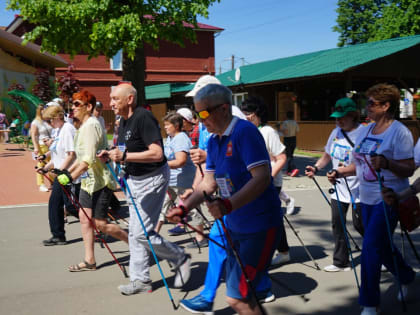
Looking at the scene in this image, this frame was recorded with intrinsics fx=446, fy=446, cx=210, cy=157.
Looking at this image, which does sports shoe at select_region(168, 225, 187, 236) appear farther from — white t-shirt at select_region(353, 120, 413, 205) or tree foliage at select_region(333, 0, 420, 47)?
tree foliage at select_region(333, 0, 420, 47)

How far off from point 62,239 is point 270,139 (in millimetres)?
3324

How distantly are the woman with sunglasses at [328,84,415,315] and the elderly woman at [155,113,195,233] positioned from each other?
7.80ft

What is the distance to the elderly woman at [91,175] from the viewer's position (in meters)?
4.68

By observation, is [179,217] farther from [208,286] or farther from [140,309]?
[140,309]

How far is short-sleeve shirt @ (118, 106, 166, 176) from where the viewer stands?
4.12m

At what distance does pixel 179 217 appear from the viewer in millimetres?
2771

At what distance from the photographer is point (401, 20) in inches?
1638

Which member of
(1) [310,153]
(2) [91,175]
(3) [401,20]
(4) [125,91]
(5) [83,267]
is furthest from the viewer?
(3) [401,20]

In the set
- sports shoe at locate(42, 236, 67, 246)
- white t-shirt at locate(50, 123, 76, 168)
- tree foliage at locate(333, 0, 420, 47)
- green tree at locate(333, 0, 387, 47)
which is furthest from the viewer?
green tree at locate(333, 0, 387, 47)

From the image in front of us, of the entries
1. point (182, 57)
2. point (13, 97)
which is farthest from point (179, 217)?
point (182, 57)

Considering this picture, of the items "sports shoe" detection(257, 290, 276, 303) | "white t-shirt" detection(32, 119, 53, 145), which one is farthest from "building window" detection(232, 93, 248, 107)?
"sports shoe" detection(257, 290, 276, 303)

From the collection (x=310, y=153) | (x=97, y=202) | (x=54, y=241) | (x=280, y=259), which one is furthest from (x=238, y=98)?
(x=97, y=202)

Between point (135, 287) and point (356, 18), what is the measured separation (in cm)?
5245

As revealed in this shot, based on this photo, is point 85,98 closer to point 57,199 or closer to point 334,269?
point 57,199
